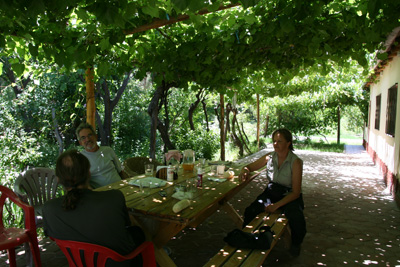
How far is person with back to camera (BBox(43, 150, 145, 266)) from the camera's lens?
5.87 feet

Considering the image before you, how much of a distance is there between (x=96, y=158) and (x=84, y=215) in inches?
70.4

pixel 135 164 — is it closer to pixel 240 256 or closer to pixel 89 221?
pixel 240 256

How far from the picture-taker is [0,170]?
4898 mm

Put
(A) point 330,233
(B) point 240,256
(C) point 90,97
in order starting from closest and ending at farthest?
(B) point 240,256 < (A) point 330,233 < (C) point 90,97

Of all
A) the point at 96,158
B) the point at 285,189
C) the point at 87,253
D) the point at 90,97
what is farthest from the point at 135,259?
the point at 90,97

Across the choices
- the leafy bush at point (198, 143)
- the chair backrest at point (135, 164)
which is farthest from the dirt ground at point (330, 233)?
the leafy bush at point (198, 143)

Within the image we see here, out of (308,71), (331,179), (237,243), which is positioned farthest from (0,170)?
(331,179)

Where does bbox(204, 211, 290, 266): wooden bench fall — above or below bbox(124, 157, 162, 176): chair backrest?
below

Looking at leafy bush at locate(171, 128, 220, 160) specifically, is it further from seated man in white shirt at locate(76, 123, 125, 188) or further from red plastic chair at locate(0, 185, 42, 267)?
red plastic chair at locate(0, 185, 42, 267)

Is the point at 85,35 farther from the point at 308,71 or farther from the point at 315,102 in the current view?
the point at 315,102

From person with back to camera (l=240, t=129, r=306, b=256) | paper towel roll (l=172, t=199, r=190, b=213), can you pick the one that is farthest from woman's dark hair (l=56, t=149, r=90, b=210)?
person with back to camera (l=240, t=129, r=306, b=256)

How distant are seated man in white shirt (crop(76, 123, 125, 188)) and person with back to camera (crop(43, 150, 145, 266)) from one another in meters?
1.56

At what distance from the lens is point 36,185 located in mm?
3189

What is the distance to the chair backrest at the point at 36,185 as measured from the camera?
3.00 meters
